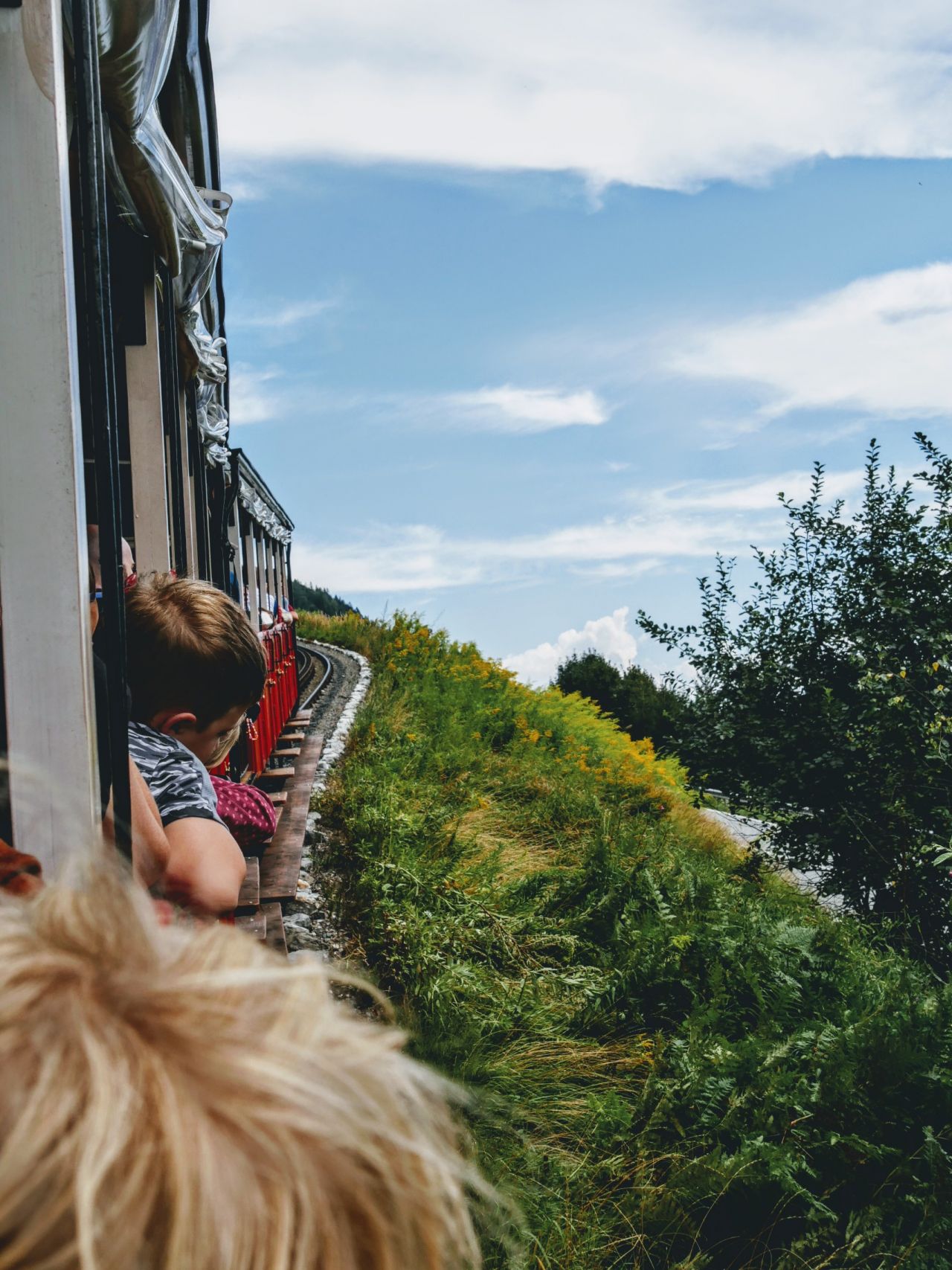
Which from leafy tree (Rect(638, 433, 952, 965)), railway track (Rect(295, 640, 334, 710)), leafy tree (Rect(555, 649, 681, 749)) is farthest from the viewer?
leafy tree (Rect(555, 649, 681, 749))

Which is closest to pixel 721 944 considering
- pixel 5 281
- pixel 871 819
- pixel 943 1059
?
Answer: pixel 943 1059

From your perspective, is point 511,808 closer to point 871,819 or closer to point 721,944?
point 871,819

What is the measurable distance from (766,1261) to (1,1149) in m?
3.29

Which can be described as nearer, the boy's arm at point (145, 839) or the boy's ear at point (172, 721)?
the boy's arm at point (145, 839)

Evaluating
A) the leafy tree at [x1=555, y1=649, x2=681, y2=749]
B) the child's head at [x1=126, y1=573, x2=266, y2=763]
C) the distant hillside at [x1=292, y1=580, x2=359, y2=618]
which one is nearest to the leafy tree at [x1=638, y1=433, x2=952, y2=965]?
the child's head at [x1=126, y1=573, x2=266, y2=763]

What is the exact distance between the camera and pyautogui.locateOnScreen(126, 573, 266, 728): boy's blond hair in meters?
2.38

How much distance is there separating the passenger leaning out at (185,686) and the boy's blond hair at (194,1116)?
6.00 ft

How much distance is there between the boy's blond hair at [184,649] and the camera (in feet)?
7.80

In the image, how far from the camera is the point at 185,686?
242 cm

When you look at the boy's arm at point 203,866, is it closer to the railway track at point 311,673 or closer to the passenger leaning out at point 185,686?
the passenger leaning out at point 185,686

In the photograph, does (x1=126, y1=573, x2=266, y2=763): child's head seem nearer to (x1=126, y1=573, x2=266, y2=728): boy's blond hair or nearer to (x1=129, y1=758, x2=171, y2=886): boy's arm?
(x1=126, y1=573, x2=266, y2=728): boy's blond hair

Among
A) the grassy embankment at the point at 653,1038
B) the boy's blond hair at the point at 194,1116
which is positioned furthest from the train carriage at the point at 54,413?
the grassy embankment at the point at 653,1038

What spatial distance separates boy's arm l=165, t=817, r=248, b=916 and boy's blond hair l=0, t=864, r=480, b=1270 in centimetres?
171

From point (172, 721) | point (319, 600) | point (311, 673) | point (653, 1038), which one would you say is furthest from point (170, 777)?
point (319, 600)
